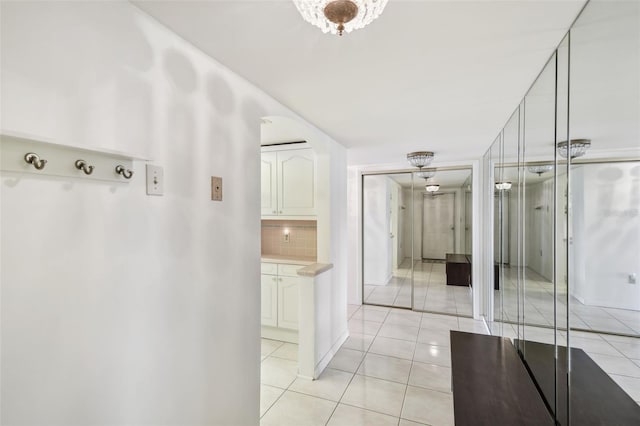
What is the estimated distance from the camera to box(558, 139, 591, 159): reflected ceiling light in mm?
1102

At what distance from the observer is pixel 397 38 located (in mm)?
1327

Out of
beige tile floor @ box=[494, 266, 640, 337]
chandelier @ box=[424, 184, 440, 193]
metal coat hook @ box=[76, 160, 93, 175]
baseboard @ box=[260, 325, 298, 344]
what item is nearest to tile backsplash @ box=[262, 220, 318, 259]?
baseboard @ box=[260, 325, 298, 344]

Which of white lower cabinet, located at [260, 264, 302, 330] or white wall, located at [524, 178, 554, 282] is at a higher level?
white wall, located at [524, 178, 554, 282]

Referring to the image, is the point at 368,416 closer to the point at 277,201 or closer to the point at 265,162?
the point at 277,201

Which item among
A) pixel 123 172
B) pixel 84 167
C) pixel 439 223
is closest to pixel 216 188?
pixel 123 172

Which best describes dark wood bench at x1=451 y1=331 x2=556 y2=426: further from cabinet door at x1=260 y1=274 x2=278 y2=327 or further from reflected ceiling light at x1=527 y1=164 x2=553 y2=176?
cabinet door at x1=260 y1=274 x2=278 y2=327

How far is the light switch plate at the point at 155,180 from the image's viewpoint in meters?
1.22

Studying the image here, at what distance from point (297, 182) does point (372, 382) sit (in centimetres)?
223

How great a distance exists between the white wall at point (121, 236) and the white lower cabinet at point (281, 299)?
5.60 feet

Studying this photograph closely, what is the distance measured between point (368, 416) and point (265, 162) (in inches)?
113

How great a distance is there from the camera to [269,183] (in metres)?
3.83

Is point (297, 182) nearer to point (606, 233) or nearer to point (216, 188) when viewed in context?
point (216, 188)

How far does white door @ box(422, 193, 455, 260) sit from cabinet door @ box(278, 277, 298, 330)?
101 inches

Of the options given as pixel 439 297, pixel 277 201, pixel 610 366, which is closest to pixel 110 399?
pixel 610 366
